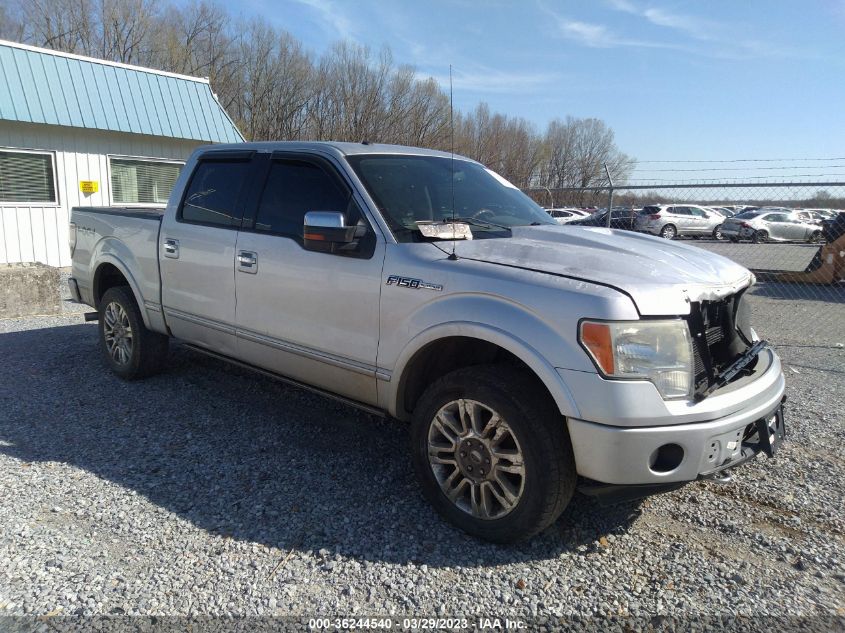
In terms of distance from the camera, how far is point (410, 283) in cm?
332

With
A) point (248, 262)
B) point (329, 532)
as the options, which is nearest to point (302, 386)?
point (248, 262)

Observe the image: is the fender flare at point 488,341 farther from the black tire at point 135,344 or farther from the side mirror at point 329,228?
the black tire at point 135,344

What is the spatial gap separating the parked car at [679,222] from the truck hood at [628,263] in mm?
24717

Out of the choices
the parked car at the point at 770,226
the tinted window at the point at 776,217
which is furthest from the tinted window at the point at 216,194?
the tinted window at the point at 776,217

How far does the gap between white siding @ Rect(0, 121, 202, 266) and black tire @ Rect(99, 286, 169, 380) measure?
8.27 m

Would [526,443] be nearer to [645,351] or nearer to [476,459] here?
[476,459]

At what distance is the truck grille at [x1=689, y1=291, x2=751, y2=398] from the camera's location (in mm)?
2887

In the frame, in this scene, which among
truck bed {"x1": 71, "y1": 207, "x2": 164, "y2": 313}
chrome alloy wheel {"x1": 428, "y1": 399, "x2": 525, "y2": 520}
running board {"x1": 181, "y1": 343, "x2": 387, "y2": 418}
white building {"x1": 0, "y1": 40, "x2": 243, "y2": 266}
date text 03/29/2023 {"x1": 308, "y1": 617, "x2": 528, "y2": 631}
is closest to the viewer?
date text 03/29/2023 {"x1": 308, "y1": 617, "x2": 528, "y2": 631}

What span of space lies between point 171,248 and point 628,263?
11.3ft

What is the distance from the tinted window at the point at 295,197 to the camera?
391 cm

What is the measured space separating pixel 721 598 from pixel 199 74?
36.8 metres

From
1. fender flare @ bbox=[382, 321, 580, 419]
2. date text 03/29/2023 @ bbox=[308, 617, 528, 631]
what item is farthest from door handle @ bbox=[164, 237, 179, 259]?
date text 03/29/2023 @ bbox=[308, 617, 528, 631]

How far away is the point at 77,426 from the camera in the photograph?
4551 millimetres

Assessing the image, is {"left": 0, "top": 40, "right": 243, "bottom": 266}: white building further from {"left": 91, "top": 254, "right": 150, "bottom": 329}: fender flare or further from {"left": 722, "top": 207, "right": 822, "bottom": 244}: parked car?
{"left": 722, "top": 207, "right": 822, "bottom": 244}: parked car
